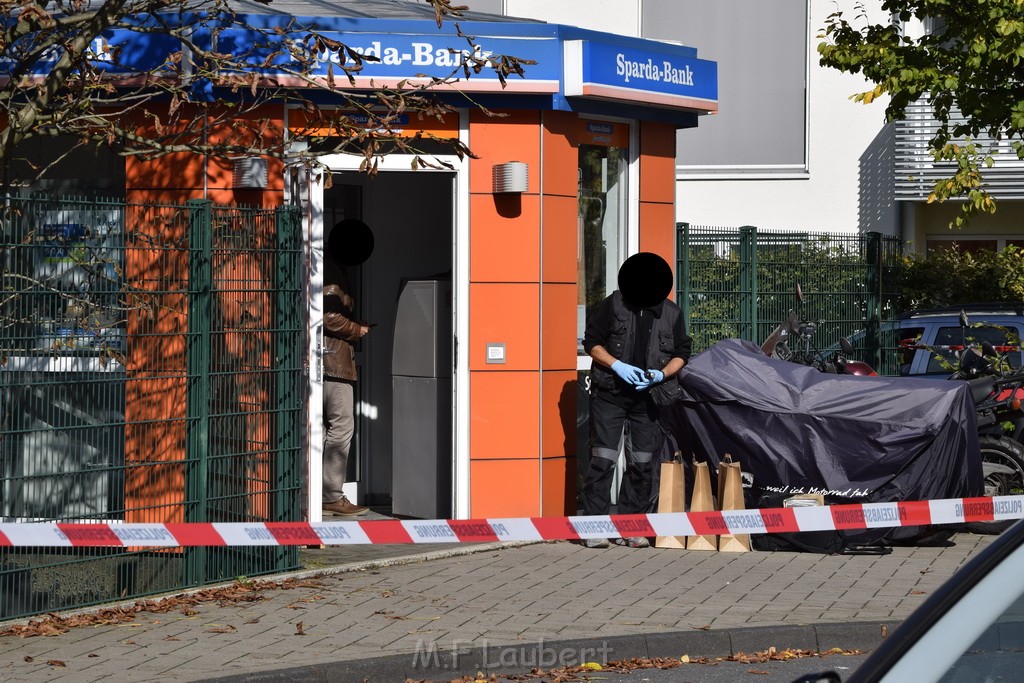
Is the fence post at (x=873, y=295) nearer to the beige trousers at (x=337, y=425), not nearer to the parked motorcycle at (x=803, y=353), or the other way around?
the parked motorcycle at (x=803, y=353)

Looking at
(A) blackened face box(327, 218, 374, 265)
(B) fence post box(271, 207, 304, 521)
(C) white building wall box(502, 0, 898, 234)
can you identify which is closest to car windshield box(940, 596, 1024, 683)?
(B) fence post box(271, 207, 304, 521)

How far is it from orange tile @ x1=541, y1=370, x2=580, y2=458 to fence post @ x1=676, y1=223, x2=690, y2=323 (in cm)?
166

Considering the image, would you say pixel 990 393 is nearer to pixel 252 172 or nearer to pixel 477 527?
pixel 477 527

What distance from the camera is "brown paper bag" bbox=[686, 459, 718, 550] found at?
34.0 ft

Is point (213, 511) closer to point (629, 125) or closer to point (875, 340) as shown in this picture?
point (629, 125)

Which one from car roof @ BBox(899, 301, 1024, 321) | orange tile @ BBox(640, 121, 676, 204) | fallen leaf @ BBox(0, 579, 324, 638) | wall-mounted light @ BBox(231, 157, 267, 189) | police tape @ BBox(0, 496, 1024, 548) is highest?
orange tile @ BBox(640, 121, 676, 204)

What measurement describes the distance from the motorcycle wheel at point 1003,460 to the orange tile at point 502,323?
3352 mm

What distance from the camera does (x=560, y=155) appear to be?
11188mm

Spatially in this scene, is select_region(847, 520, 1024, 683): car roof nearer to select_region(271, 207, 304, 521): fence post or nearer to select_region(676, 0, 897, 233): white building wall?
select_region(271, 207, 304, 521): fence post

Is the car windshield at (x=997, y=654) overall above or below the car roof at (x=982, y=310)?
below

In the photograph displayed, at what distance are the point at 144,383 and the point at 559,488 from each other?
3.61 m

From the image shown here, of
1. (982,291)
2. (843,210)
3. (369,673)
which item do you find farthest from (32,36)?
(843,210)

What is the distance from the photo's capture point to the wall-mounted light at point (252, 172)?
1037cm

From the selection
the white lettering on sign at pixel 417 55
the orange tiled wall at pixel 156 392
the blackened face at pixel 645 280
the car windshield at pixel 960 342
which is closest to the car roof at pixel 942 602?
the orange tiled wall at pixel 156 392
